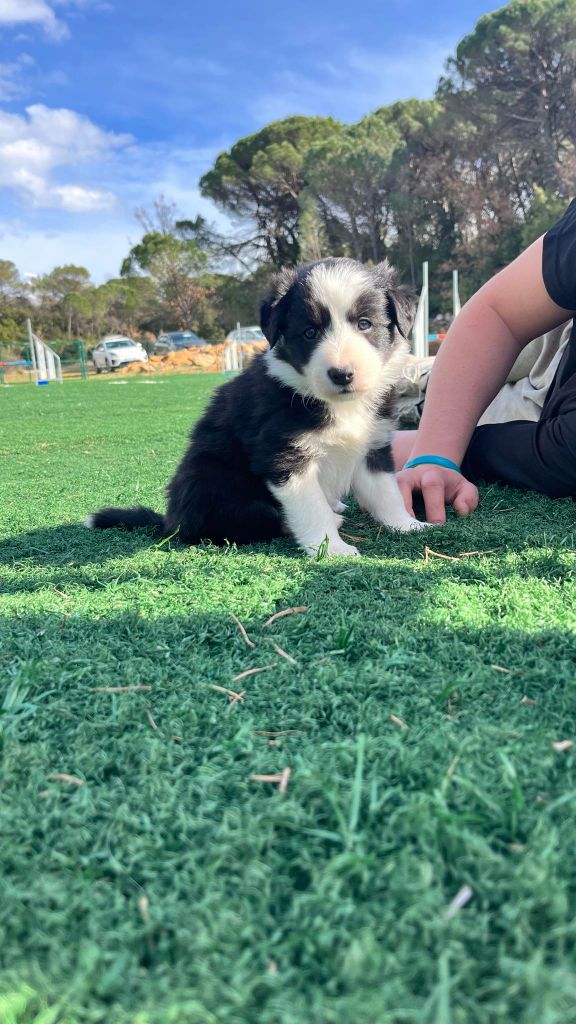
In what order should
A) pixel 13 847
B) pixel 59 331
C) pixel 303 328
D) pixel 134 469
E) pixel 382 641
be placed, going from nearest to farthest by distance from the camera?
pixel 13 847
pixel 382 641
pixel 303 328
pixel 134 469
pixel 59 331

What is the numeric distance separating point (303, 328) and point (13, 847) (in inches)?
83.3

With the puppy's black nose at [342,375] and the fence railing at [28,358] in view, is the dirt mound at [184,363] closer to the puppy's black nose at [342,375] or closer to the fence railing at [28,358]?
the fence railing at [28,358]

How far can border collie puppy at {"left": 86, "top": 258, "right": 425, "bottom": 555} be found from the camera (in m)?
2.60

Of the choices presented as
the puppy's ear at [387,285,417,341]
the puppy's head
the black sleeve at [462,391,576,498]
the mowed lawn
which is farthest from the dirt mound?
the mowed lawn

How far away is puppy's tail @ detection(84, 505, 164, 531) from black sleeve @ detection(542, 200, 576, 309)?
184 cm

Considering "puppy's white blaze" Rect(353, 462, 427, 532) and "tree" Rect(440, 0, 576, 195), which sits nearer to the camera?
"puppy's white blaze" Rect(353, 462, 427, 532)

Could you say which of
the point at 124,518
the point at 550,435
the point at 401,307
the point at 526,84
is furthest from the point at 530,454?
the point at 526,84

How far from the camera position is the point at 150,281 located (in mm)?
43844

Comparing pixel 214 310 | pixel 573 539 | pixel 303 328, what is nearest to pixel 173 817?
pixel 573 539

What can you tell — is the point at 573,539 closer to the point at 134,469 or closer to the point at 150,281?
the point at 134,469

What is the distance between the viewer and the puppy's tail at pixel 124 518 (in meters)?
3.11

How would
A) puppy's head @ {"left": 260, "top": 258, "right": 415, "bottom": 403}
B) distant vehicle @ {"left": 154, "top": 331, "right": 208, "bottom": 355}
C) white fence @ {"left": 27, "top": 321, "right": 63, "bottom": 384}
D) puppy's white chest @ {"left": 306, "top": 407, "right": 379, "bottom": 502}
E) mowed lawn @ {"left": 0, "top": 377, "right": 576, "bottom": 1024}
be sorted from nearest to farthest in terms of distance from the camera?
1. mowed lawn @ {"left": 0, "top": 377, "right": 576, "bottom": 1024}
2. puppy's head @ {"left": 260, "top": 258, "right": 415, "bottom": 403}
3. puppy's white chest @ {"left": 306, "top": 407, "right": 379, "bottom": 502}
4. white fence @ {"left": 27, "top": 321, "right": 63, "bottom": 384}
5. distant vehicle @ {"left": 154, "top": 331, "right": 208, "bottom": 355}

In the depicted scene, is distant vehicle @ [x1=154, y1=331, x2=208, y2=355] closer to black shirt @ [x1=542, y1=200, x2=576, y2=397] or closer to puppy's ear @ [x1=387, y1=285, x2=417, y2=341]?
puppy's ear @ [x1=387, y1=285, x2=417, y2=341]

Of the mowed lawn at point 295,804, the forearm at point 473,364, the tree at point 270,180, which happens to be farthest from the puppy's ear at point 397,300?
the tree at point 270,180
